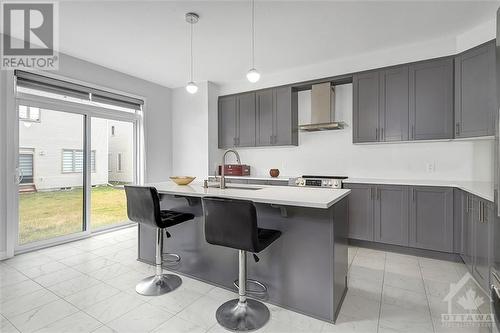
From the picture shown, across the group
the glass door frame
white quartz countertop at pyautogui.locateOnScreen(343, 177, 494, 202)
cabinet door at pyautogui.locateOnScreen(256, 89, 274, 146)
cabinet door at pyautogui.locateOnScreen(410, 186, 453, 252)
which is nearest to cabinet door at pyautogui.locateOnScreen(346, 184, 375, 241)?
white quartz countertop at pyautogui.locateOnScreen(343, 177, 494, 202)

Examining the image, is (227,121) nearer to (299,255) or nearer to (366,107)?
(366,107)

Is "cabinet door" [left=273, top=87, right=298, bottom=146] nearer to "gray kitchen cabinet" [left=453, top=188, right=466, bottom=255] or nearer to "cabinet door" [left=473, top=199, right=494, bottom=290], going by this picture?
"gray kitchen cabinet" [left=453, top=188, right=466, bottom=255]

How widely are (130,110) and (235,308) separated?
13.5 feet

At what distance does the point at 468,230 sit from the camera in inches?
107

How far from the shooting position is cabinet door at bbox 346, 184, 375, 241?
341 centimetres

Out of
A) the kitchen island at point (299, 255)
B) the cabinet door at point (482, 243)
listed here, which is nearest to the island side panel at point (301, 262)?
the kitchen island at point (299, 255)

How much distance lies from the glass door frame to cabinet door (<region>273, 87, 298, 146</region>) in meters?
2.61

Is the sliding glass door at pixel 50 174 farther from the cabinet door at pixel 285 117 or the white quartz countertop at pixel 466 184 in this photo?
the white quartz countertop at pixel 466 184

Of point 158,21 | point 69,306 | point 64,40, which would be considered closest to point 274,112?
point 158,21

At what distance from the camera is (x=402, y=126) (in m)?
3.45

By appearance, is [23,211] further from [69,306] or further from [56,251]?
[69,306]

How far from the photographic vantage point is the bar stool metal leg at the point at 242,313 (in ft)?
6.14

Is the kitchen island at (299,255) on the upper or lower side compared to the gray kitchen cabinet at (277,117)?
lower

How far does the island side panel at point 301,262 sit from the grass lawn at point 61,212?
2.79 metres
